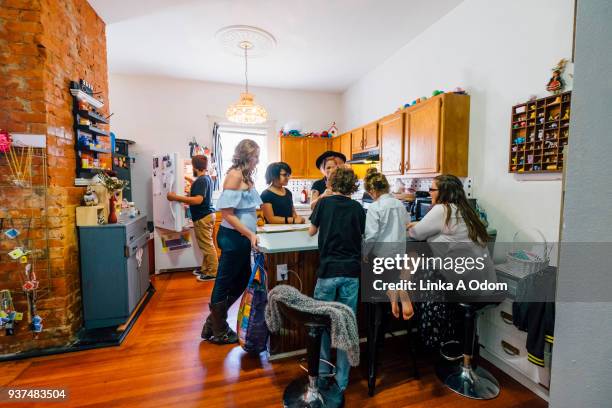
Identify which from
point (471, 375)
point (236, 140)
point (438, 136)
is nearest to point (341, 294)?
point (471, 375)

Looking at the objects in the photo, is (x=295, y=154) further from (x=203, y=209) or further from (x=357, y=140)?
(x=203, y=209)

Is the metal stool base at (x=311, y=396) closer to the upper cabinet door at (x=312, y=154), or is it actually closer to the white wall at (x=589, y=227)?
the white wall at (x=589, y=227)

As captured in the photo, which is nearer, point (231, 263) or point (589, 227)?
point (589, 227)

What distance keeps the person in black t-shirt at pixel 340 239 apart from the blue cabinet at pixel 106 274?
6.14ft

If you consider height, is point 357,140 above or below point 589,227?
above

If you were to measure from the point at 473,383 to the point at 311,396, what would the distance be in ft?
3.61

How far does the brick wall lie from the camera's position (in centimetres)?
204

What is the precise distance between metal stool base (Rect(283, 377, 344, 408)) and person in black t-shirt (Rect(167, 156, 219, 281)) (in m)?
2.46

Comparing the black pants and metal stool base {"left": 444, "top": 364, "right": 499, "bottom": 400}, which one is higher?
the black pants

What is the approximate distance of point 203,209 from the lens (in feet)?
12.8

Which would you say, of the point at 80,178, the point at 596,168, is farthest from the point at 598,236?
the point at 80,178

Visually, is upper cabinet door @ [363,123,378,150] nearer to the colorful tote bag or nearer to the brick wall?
the colorful tote bag

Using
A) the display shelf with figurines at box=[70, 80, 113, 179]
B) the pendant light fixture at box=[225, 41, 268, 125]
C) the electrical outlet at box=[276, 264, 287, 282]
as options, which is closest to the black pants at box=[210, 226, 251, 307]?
the electrical outlet at box=[276, 264, 287, 282]

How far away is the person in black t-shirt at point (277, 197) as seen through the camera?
2590 mm
